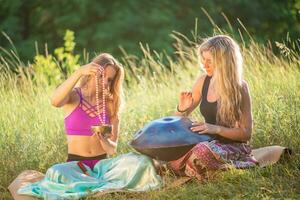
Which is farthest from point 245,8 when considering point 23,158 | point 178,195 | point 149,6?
point 178,195

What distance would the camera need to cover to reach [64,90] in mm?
6957

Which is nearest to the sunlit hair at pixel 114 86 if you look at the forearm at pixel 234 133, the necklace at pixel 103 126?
the necklace at pixel 103 126

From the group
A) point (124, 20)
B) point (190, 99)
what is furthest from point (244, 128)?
point (124, 20)

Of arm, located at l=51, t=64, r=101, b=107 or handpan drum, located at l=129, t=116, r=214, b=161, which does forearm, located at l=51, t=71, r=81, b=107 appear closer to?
arm, located at l=51, t=64, r=101, b=107

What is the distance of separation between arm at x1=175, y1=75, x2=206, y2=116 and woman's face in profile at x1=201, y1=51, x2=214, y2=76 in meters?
0.15

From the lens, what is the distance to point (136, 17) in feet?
51.9

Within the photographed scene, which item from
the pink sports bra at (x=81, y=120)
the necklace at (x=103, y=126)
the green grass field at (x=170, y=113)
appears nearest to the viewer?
the green grass field at (x=170, y=113)

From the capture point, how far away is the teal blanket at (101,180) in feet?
22.1

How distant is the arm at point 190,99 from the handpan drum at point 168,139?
216mm

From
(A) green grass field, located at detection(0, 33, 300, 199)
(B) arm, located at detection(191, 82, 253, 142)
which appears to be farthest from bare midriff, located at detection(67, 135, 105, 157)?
(B) arm, located at detection(191, 82, 253, 142)

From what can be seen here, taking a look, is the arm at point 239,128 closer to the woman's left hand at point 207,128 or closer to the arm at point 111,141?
the woman's left hand at point 207,128

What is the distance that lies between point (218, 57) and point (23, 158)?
2.25 meters

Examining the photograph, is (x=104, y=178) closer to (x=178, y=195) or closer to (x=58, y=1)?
(x=178, y=195)

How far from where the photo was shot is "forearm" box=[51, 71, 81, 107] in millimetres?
6883
